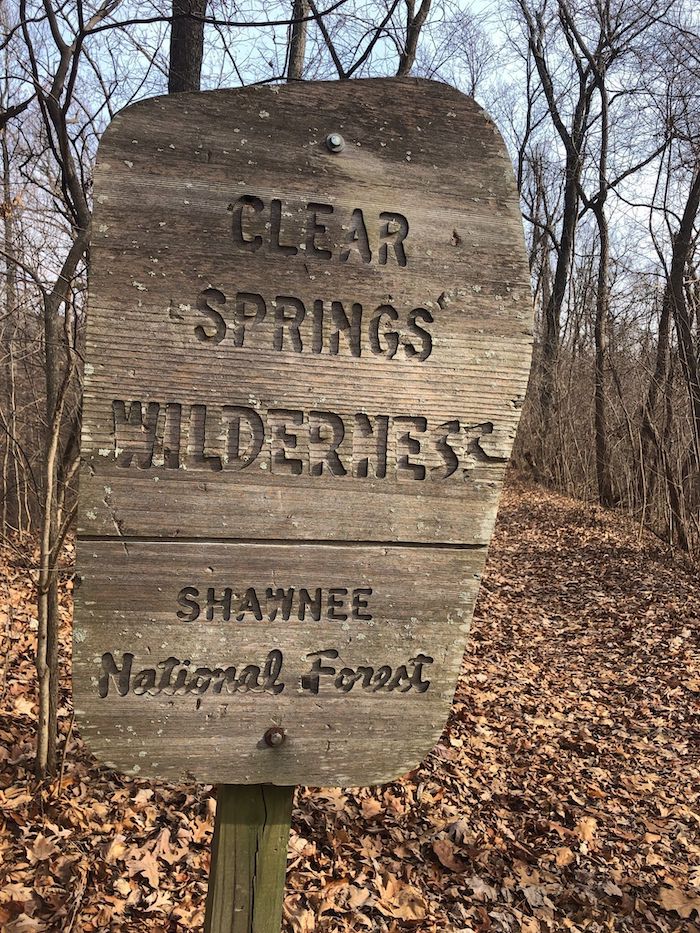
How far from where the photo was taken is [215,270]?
4.04ft

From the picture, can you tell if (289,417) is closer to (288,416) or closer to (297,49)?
(288,416)

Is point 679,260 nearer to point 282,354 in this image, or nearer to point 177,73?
point 177,73

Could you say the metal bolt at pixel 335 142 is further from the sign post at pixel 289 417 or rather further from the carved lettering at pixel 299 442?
the carved lettering at pixel 299 442

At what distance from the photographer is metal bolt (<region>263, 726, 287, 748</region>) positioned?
4.40 feet

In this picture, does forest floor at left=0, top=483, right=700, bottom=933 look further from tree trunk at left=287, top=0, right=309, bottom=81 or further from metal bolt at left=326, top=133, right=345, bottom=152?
tree trunk at left=287, top=0, right=309, bottom=81

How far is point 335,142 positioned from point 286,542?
78 centimetres

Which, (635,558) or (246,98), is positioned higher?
(246,98)

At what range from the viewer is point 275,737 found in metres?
1.34

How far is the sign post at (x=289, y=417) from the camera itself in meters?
1.22

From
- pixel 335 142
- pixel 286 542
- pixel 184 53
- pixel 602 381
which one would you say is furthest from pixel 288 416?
pixel 602 381

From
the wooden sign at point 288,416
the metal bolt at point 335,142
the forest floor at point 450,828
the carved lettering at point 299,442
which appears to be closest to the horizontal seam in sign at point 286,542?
the wooden sign at point 288,416

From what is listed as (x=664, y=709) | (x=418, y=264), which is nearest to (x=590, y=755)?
(x=664, y=709)

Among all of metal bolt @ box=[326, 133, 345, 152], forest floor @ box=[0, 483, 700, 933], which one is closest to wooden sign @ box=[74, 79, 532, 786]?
metal bolt @ box=[326, 133, 345, 152]

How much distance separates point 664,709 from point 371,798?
115 inches
